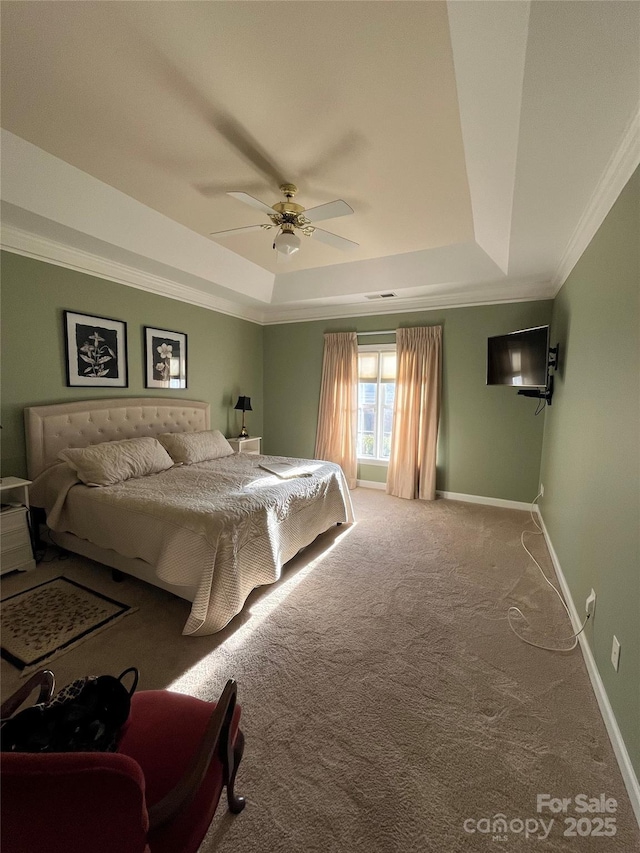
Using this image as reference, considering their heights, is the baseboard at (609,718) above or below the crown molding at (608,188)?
below

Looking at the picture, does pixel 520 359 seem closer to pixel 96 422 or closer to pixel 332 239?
pixel 332 239

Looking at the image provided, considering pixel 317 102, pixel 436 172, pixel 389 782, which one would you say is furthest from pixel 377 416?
pixel 389 782

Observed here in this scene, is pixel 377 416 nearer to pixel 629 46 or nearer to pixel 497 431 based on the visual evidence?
pixel 497 431

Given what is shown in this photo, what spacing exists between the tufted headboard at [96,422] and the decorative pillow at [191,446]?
0.25m

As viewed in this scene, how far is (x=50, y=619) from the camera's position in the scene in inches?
86.7

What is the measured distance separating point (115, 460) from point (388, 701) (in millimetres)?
2601

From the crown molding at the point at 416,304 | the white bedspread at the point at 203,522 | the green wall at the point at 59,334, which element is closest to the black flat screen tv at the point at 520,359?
the crown molding at the point at 416,304

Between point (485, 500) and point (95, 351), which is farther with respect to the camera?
point (485, 500)

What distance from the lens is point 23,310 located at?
2.91m

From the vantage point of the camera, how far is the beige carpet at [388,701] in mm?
1236

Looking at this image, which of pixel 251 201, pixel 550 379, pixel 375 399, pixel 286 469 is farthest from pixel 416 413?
pixel 251 201

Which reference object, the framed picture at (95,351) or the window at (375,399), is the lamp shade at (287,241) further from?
the window at (375,399)

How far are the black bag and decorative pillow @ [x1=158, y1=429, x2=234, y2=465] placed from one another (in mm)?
2740

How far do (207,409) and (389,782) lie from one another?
4.05m
